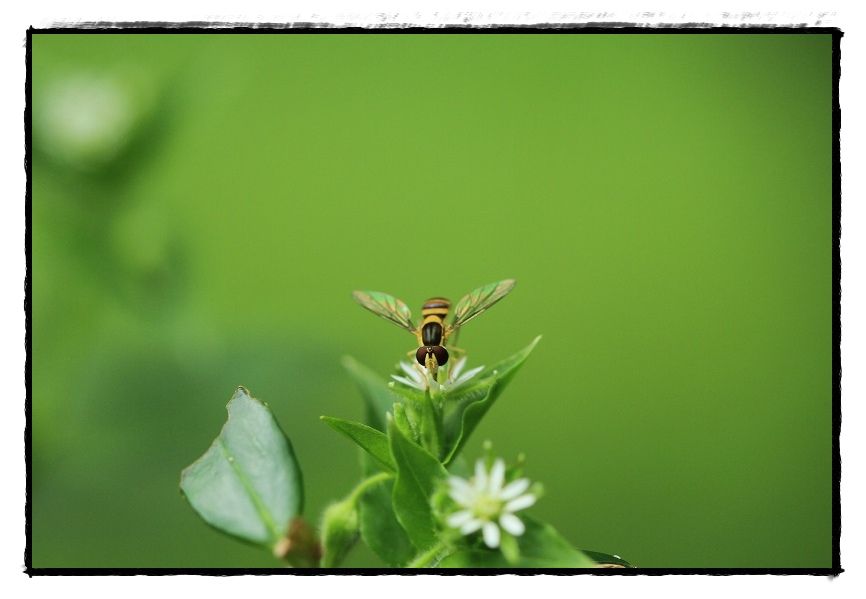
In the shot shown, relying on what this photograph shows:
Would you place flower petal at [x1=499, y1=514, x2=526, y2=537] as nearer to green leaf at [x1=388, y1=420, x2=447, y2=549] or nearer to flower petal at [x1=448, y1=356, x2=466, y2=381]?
green leaf at [x1=388, y1=420, x2=447, y2=549]

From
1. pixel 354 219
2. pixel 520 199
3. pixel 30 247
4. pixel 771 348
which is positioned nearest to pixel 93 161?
pixel 30 247

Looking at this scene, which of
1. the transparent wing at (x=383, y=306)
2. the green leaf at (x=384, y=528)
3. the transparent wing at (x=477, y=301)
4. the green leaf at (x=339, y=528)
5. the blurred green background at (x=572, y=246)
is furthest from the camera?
the blurred green background at (x=572, y=246)

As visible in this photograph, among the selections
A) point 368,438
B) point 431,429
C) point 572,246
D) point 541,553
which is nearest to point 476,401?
point 431,429

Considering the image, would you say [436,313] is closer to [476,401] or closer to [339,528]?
[476,401]

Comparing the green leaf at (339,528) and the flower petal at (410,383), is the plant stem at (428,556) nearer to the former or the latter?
the green leaf at (339,528)

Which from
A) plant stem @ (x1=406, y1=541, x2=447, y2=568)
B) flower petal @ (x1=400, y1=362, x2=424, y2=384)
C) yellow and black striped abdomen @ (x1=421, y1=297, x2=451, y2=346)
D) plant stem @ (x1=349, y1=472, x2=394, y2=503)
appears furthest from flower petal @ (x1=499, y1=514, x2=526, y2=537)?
yellow and black striped abdomen @ (x1=421, y1=297, x2=451, y2=346)

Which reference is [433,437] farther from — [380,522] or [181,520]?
[181,520]

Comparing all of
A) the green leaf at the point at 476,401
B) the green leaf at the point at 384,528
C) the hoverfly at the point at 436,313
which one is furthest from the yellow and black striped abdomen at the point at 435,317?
the green leaf at the point at 384,528
